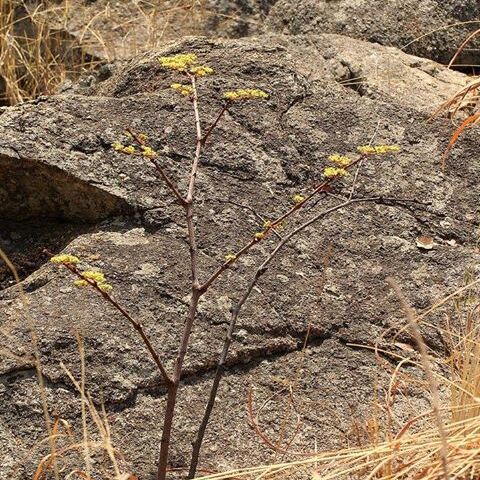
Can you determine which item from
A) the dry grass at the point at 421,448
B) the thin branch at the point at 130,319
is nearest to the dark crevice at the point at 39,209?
the thin branch at the point at 130,319

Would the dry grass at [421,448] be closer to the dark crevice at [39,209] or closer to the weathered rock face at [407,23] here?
the dark crevice at [39,209]

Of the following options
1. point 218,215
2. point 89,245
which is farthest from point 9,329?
point 218,215

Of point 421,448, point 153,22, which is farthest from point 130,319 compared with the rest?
point 153,22

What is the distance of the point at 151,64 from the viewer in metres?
3.38

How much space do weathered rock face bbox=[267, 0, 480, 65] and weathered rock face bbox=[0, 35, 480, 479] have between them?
0.59m

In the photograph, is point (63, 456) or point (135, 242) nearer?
point (63, 456)

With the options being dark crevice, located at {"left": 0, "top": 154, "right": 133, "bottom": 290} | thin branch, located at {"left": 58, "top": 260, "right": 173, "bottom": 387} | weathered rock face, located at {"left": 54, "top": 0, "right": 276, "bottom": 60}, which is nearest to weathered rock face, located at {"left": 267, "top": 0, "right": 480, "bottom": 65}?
weathered rock face, located at {"left": 54, "top": 0, "right": 276, "bottom": 60}

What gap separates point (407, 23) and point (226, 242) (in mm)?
1591

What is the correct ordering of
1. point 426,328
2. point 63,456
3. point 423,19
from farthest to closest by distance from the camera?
point 423,19, point 426,328, point 63,456

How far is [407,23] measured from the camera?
405 cm

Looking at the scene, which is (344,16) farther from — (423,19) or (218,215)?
(218,215)

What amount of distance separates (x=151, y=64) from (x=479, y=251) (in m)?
1.16

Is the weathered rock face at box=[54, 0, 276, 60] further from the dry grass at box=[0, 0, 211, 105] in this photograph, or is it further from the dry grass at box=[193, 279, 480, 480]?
the dry grass at box=[193, 279, 480, 480]

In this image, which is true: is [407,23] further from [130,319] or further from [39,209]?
[130,319]
